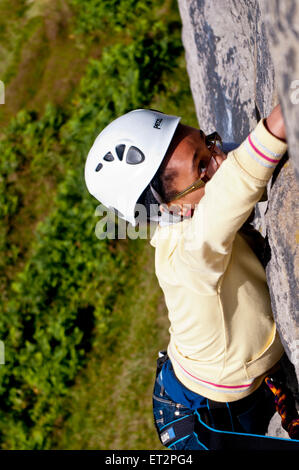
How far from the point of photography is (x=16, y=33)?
6.50 meters

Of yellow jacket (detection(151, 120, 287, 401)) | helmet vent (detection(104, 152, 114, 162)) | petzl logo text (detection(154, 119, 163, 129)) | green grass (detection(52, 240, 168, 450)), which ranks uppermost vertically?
petzl logo text (detection(154, 119, 163, 129))

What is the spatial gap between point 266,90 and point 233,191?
26.1 inches

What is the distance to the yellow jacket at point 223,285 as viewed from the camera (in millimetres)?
1793

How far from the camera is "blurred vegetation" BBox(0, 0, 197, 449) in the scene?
14.9ft

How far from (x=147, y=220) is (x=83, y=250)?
2.48m

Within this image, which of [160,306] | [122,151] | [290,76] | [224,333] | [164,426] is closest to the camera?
[290,76]

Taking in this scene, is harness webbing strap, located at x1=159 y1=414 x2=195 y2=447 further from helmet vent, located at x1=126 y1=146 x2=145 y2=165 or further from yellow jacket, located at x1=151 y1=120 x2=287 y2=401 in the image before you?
helmet vent, located at x1=126 y1=146 x2=145 y2=165

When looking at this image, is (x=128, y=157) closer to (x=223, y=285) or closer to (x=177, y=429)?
(x=223, y=285)

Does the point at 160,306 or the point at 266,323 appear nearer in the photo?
the point at 266,323

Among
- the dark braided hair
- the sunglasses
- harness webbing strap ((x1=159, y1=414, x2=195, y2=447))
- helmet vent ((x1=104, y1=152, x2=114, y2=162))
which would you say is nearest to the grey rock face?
the sunglasses

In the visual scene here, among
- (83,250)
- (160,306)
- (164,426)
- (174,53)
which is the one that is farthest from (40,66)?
(164,426)

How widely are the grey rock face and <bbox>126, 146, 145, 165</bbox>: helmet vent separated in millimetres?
577

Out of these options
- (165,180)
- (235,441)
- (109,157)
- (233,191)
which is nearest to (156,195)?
(165,180)
